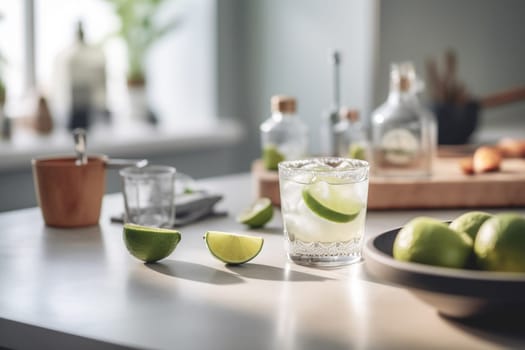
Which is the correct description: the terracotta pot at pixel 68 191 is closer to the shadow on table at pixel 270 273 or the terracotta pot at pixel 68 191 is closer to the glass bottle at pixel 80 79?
the shadow on table at pixel 270 273

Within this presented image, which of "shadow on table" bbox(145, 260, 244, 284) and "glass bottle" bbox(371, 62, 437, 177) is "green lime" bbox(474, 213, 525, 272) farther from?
"glass bottle" bbox(371, 62, 437, 177)

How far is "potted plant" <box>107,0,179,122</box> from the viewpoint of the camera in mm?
3471

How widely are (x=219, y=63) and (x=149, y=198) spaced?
8.10 ft

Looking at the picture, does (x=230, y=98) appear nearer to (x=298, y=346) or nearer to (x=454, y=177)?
(x=454, y=177)

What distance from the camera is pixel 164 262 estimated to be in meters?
1.19

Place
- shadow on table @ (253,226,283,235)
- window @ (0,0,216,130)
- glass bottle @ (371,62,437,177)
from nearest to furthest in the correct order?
1. shadow on table @ (253,226,283,235)
2. glass bottle @ (371,62,437,177)
3. window @ (0,0,216,130)

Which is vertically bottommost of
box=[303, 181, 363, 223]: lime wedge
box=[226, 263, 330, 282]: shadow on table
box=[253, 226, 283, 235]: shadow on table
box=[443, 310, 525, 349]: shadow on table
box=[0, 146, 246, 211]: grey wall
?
box=[0, 146, 246, 211]: grey wall

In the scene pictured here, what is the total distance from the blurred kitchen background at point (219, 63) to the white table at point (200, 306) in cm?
197

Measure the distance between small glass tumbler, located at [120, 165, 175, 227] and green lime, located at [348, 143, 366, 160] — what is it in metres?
0.68

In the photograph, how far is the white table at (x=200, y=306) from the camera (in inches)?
32.9

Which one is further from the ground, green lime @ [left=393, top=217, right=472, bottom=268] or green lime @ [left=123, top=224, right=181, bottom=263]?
green lime @ [left=393, top=217, right=472, bottom=268]

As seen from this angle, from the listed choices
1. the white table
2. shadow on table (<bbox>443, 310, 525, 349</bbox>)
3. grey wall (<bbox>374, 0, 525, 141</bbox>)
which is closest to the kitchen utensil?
grey wall (<bbox>374, 0, 525, 141</bbox>)

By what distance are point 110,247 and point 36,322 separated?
0.40m

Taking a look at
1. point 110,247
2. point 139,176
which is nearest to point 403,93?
point 139,176
